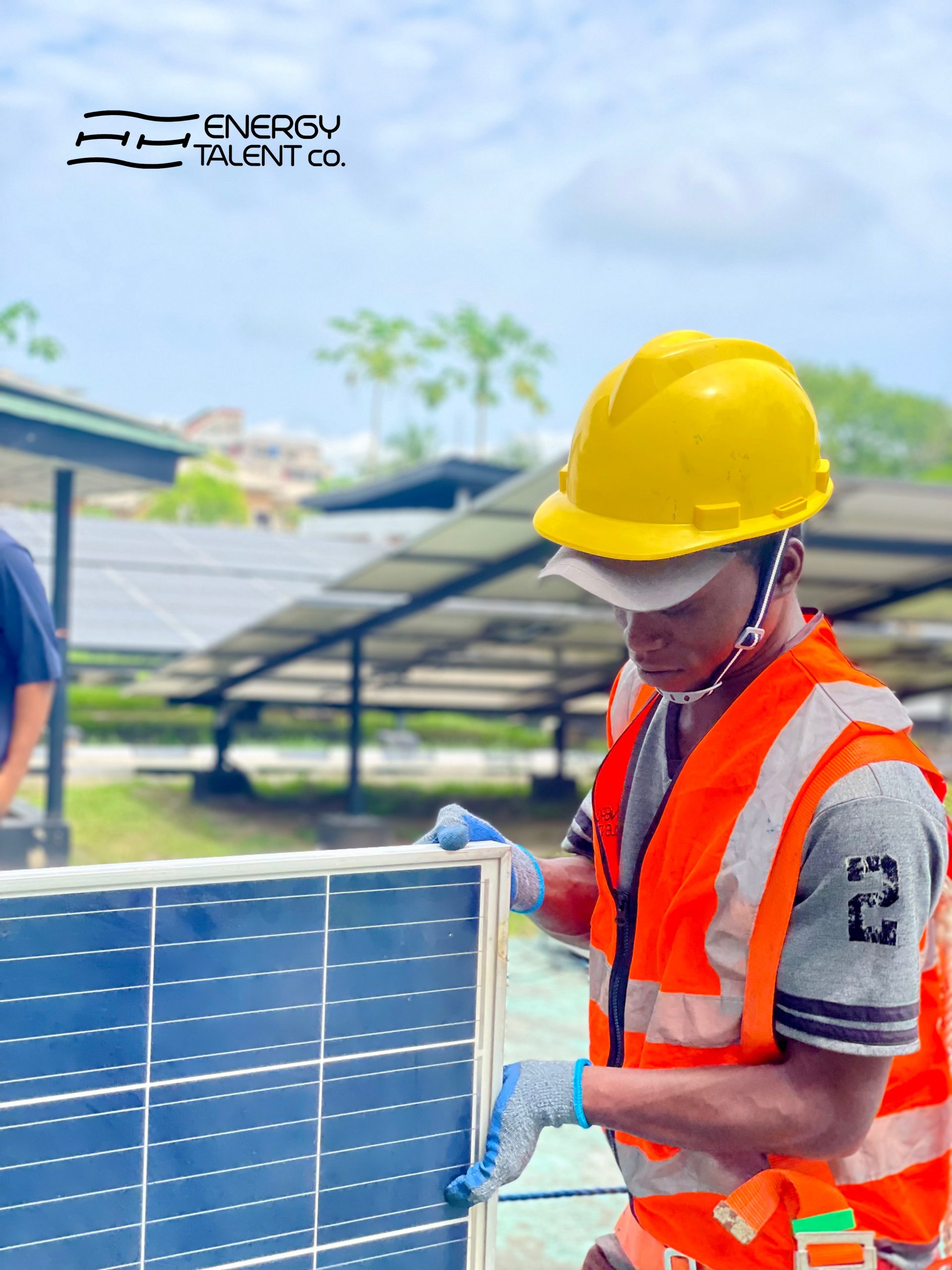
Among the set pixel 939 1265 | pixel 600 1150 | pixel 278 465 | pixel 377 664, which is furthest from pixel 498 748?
pixel 278 465

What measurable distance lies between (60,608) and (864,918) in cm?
786

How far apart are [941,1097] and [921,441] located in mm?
78761

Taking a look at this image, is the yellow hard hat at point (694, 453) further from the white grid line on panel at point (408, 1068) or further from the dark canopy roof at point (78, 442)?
the dark canopy roof at point (78, 442)

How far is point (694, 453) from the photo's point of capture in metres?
1.80

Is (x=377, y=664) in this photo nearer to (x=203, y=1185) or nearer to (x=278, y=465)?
(x=203, y=1185)

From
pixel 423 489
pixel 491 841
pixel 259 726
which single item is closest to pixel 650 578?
pixel 491 841

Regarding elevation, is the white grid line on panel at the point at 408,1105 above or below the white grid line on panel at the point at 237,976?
below

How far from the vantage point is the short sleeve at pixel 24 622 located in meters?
3.98

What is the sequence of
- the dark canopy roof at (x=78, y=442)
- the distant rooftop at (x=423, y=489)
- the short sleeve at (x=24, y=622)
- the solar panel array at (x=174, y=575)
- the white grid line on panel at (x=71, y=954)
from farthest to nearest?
1. the distant rooftop at (x=423, y=489)
2. the solar panel array at (x=174, y=575)
3. the dark canopy roof at (x=78, y=442)
4. the short sleeve at (x=24, y=622)
5. the white grid line on panel at (x=71, y=954)

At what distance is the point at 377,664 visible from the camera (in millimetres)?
12664

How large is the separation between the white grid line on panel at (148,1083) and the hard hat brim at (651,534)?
0.76m

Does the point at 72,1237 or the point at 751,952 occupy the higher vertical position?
the point at 751,952

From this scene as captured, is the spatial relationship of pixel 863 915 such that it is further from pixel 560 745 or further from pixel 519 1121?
pixel 560 745

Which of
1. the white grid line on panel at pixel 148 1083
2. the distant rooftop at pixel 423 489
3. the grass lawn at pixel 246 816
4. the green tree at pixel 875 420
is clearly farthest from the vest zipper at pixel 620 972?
the green tree at pixel 875 420
